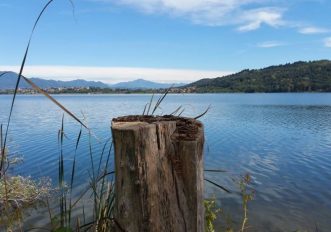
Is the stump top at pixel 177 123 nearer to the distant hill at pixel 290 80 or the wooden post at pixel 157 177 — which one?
the wooden post at pixel 157 177

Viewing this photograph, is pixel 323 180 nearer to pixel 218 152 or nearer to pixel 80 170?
pixel 218 152

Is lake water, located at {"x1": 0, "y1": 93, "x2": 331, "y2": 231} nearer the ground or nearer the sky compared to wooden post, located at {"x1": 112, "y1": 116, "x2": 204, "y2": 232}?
nearer the ground

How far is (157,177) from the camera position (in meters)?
2.17

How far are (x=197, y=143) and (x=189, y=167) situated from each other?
152 mm

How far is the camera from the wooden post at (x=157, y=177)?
7.02 feet

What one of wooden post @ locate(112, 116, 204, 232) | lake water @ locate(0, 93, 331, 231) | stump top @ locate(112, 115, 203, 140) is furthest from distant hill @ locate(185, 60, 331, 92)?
wooden post @ locate(112, 116, 204, 232)

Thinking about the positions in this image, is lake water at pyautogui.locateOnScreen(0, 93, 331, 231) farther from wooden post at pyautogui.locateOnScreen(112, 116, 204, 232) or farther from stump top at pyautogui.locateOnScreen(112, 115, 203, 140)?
wooden post at pyautogui.locateOnScreen(112, 116, 204, 232)

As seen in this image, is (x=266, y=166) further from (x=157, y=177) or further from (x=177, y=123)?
(x=157, y=177)

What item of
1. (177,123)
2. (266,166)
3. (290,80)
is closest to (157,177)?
(177,123)

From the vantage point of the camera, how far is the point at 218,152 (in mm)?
23234

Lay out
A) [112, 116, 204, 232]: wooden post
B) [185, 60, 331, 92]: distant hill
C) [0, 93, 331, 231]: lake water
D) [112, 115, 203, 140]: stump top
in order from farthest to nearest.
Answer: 1. [185, 60, 331, 92]: distant hill
2. [0, 93, 331, 231]: lake water
3. [112, 115, 203, 140]: stump top
4. [112, 116, 204, 232]: wooden post

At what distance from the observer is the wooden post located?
7.02 feet

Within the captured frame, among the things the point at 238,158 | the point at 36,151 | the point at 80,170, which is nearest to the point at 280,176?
the point at 238,158

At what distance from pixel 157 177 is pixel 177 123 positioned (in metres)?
0.42
